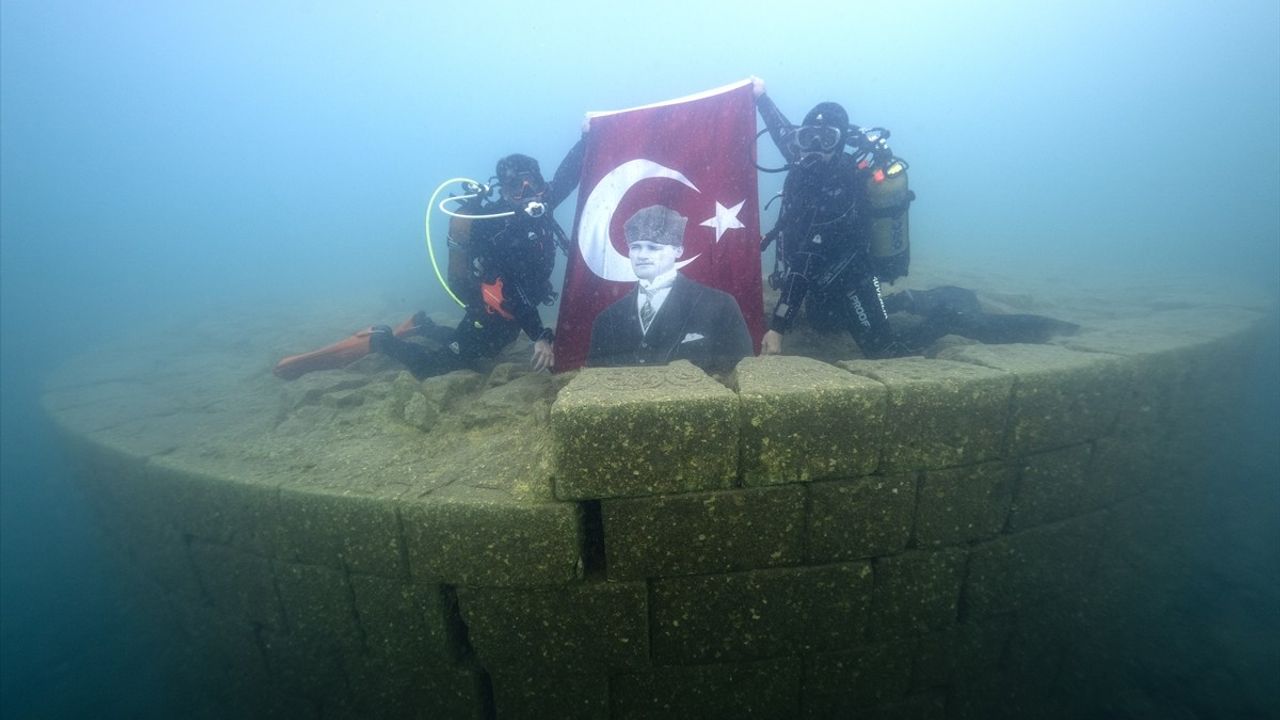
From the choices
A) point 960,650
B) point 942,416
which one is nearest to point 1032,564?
point 960,650

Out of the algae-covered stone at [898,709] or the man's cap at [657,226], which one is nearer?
the algae-covered stone at [898,709]

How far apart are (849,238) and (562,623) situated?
368cm

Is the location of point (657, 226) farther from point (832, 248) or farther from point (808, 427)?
point (808, 427)

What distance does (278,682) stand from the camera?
341 centimetres

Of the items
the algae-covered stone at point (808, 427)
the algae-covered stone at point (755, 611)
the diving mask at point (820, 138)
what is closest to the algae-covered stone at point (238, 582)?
the algae-covered stone at point (755, 611)

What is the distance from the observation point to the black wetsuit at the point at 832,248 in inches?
164

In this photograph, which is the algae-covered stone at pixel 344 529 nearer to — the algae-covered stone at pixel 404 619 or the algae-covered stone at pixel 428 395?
the algae-covered stone at pixel 404 619

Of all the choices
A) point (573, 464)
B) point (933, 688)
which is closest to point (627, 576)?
point (573, 464)

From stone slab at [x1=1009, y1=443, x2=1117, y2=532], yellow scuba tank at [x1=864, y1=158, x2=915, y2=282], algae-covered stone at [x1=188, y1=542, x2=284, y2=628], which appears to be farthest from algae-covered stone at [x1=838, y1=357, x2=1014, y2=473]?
algae-covered stone at [x1=188, y1=542, x2=284, y2=628]

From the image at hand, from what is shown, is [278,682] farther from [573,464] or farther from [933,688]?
[933,688]

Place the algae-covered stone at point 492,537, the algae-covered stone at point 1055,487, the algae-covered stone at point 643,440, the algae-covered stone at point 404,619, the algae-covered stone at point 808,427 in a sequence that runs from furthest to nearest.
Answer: the algae-covered stone at point 1055,487 < the algae-covered stone at point 404,619 < the algae-covered stone at point 492,537 < the algae-covered stone at point 808,427 < the algae-covered stone at point 643,440

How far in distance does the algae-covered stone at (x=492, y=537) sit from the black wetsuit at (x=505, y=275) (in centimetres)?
230

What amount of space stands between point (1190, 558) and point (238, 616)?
7.98 meters

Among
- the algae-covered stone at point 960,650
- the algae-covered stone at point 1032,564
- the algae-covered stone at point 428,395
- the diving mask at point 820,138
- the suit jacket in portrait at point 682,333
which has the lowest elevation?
the algae-covered stone at point 960,650
